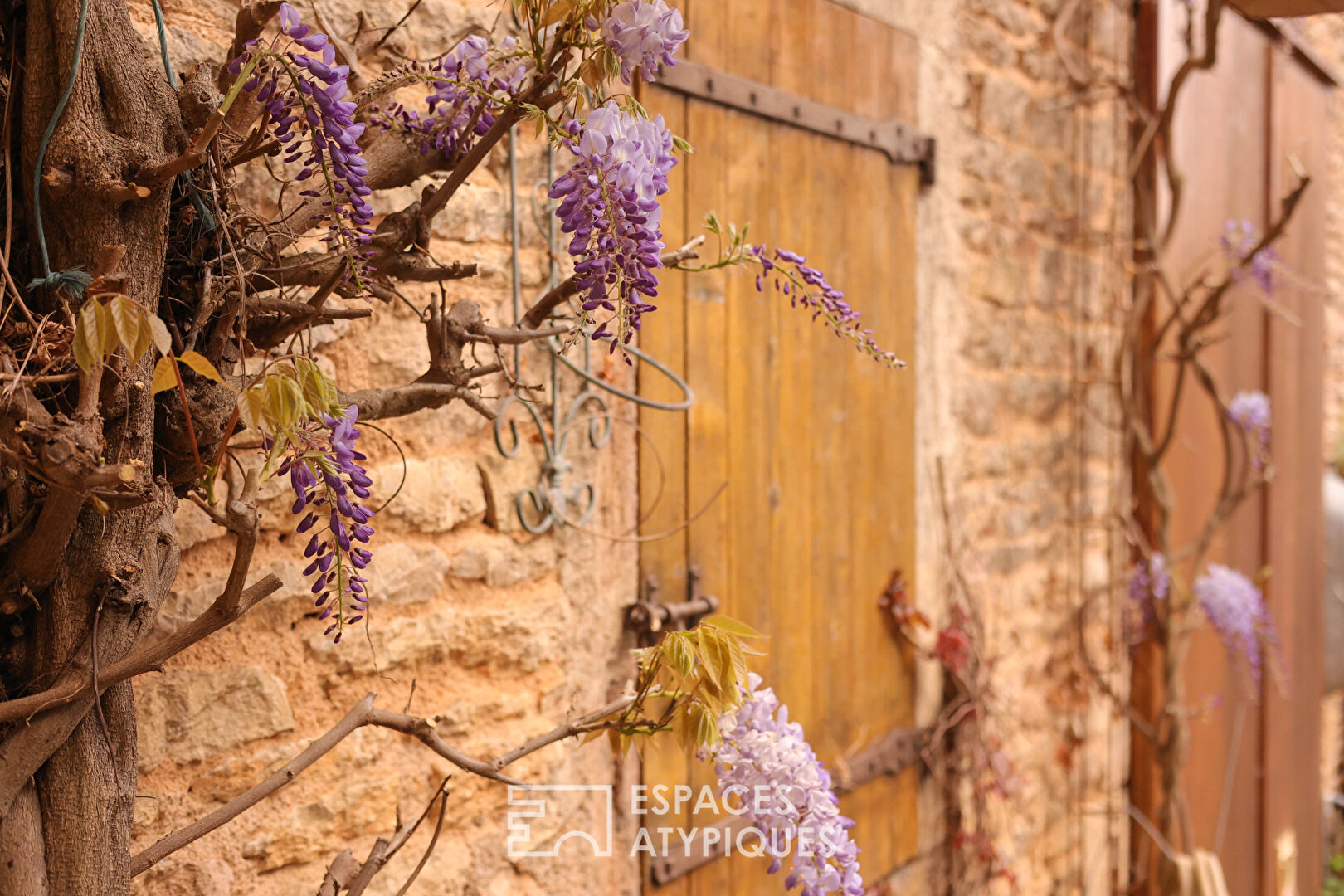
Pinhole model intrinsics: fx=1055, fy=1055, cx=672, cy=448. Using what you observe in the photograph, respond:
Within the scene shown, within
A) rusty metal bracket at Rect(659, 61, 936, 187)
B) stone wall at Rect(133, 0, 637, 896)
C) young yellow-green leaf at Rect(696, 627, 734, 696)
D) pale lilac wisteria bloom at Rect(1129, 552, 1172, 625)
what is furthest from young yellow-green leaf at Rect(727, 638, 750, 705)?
pale lilac wisteria bloom at Rect(1129, 552, 1172, 625)

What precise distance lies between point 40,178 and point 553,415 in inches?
35.6

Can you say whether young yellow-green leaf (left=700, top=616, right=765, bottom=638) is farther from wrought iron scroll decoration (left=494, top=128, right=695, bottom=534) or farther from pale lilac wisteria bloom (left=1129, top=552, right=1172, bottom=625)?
pale lilac wisteria bloom (left=1129, top=552, right=1172, bottom=625)

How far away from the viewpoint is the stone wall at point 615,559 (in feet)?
4.32

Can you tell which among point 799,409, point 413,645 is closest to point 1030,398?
point 799,409

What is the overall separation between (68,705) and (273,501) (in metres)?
0.49

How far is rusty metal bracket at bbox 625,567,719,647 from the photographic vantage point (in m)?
1.79

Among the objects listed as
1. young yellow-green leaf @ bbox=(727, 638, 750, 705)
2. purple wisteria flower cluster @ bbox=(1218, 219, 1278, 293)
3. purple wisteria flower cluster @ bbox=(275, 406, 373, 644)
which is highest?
purple wisteria flower cluster @ bbox=(1218, 219, 1278, 293)

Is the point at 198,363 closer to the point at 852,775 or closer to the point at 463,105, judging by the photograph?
the point at 463,105

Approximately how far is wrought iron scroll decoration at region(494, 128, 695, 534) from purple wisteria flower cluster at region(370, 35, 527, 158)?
1.52 feet

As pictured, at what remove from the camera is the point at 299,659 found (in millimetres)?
1373

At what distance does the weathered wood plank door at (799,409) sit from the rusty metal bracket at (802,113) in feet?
0.08

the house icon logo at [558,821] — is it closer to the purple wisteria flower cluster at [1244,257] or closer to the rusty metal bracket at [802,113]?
the rusty metal bracket at [802,113]

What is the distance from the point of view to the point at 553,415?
5.51 feet

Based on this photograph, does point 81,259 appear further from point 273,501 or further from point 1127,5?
point 1127,5
